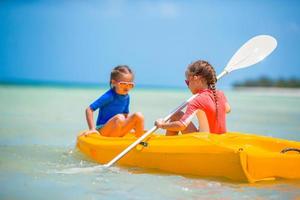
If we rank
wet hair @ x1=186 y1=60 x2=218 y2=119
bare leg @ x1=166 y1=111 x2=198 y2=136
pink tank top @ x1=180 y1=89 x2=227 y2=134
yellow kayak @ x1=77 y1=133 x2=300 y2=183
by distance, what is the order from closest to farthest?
yellow kayak @ x1=77 y1=133 x2=300 y2=183 < pink tank top @ x1=180 y1=89 x2=227 y2=134 < wet hair @ x1=186 y1=60 x2=218 y2=119 < bare leg @ x1=166 y1=111 x2=198 y2=136

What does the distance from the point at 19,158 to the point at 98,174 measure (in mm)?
1062

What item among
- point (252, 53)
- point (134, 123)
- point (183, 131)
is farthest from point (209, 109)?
point (252, 53)

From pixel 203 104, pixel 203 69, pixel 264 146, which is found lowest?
pixel 264 146

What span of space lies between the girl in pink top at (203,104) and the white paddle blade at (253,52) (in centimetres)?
100

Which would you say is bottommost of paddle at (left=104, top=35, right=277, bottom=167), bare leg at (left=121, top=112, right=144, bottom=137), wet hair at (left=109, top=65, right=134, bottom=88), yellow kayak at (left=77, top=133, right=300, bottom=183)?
yellow kayak at (left=77, top=133, right=300, bottom=183)

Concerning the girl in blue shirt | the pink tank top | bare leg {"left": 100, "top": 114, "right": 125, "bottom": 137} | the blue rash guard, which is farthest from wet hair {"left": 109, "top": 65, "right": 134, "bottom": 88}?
the pink tank top

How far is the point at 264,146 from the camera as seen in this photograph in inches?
168

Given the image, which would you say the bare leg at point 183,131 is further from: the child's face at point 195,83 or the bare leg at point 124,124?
the bare leg at point 124,124

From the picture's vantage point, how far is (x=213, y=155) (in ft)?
12.4

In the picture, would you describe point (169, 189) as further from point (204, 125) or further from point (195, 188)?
point (204, 125)

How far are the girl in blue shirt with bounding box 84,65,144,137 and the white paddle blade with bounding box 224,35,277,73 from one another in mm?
993

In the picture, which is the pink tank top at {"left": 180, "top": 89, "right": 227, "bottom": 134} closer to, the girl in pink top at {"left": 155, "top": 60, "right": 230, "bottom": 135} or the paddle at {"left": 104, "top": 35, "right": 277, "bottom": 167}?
the girl in pink top at {"left": 155, "top": 60, "right": 230, "bottom": 135}

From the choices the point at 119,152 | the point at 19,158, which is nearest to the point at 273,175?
the point at 119,152

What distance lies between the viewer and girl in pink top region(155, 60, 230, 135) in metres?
4.02
